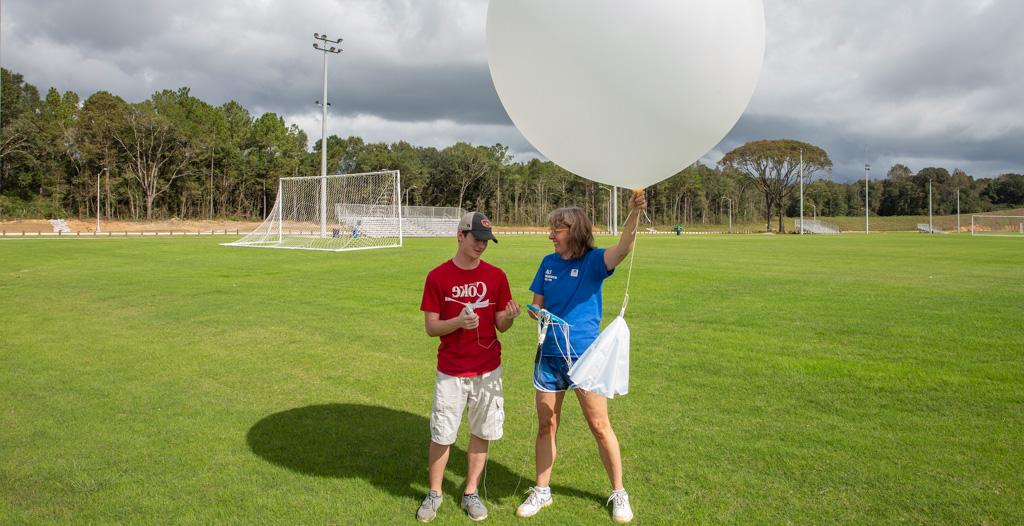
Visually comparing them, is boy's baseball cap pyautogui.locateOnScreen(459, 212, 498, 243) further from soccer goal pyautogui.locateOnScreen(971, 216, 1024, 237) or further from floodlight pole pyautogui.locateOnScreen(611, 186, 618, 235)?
soccer goal pyautogui.locateOnScreen(971, 216, 1024, 237)

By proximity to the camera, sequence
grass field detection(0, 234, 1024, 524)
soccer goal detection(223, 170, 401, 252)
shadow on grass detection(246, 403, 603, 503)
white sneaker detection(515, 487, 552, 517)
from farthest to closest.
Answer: soccer goal detection(223, 170, 401, 252), shadow on grass detection(246, 403, 603, 503), grass field detection(0, 234, 1024, 524), white sneaker detection(515, 487, 552, 517)

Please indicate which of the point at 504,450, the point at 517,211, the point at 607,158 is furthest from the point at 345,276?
the point at 517,211

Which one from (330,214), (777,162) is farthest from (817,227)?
(330,214)

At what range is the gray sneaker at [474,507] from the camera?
127 inches

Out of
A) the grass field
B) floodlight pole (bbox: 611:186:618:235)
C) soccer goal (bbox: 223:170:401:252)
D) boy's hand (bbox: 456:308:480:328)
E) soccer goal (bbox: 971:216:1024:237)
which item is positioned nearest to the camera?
boy's hand (bbox: 456:308:480:328)

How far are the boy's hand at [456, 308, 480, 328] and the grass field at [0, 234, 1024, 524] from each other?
3.59 ft

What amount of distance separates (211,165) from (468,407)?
7921 centimetres

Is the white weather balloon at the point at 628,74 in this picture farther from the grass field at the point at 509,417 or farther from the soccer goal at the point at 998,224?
the soccer goal at the point at 998,224

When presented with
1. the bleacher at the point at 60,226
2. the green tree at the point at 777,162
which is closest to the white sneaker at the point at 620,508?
the bleacher at the point at 60,226

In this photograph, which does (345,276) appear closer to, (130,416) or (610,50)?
(130,416)

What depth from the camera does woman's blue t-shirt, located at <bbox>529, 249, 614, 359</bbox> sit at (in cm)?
321

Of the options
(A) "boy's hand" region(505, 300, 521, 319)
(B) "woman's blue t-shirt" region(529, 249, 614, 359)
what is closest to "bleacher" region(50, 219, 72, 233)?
(A) "boy's hand" region(505, 300, 521, 319)

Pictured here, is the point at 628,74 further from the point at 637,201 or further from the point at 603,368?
the point at 603,368

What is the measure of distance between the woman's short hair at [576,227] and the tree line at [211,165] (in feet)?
154
